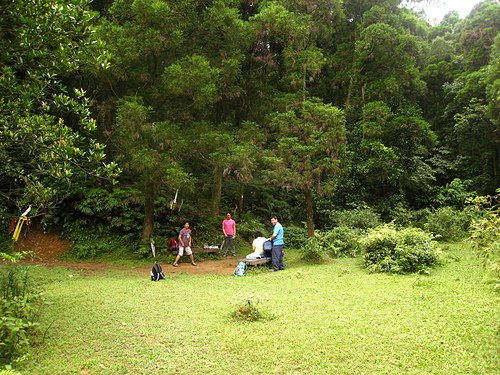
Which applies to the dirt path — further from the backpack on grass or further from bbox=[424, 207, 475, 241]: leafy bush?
bbox=[424, 207, 475, 241]: leafy bush

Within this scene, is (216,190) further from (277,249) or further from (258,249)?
(277,249)

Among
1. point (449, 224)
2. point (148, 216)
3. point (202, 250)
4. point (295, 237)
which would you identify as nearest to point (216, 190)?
point (202, 250)

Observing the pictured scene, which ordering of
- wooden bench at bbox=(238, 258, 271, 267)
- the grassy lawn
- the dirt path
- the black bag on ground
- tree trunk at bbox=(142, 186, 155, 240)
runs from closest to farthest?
the grassy lawn
the black bag on ground
wooden bench at bbox=(238, 258, 271, 267)
the dirt path
tree trunk at bbox=(142, 186, 155, 240)

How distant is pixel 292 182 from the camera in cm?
1513

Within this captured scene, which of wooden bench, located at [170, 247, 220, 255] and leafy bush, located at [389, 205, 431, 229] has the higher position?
leafy bush, located at [389, 205, 431, 229]

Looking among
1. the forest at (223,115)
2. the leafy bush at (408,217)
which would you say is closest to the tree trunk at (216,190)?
the forest at (223,115)

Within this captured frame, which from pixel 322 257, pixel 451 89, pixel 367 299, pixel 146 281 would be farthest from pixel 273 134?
pixel 451 89

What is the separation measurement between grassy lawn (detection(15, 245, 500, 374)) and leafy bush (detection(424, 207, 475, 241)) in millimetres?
7142

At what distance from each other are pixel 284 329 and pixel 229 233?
29.7 feet

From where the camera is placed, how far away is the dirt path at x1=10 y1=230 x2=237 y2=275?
12.3m

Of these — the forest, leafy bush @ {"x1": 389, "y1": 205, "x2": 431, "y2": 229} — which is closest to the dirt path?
the forest

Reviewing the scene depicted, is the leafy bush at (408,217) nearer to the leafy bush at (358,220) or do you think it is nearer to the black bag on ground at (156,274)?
the leafy bush at (358,220)

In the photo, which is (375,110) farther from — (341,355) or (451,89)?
(341,355)

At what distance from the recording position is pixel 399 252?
9.95 metres
